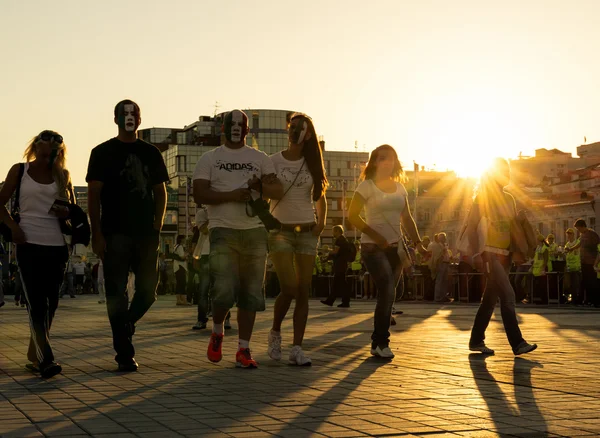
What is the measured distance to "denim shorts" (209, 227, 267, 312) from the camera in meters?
9.11

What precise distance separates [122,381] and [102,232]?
140 cm

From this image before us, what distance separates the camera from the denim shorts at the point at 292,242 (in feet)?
31.3

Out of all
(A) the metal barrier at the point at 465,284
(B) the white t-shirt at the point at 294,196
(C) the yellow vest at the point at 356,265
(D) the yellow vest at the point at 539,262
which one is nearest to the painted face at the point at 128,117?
(B) the white t-shirt at the point at 294,196

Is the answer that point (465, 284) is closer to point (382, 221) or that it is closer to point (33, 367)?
point (382, 221)

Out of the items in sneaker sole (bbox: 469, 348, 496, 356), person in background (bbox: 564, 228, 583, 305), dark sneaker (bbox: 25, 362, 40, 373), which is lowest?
sneaker sole (bbox: 469, 348, 496, 356)

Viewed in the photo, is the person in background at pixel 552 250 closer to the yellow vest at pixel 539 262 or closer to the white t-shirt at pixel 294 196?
the yellow vest at pixel 539 262

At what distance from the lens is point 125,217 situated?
9.02m

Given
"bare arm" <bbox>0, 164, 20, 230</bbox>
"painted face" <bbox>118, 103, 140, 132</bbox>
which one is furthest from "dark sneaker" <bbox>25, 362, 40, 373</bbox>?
"painted face" <bbox>118, 103, 140, 132</bbox>

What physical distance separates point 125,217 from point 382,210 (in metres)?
2.61

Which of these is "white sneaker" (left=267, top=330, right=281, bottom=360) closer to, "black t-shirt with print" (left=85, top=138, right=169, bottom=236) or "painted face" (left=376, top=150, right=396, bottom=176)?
"black t-shirt with print" (left=85, top=138, right=169, bottom=236)

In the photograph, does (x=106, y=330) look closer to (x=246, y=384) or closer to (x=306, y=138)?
(x=306, y=138)

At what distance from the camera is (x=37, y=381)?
8156 mm

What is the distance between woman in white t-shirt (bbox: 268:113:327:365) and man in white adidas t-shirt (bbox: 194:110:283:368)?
1.03 feet

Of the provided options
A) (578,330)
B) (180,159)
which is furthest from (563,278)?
(180,159)
